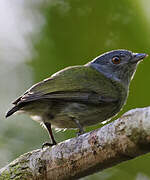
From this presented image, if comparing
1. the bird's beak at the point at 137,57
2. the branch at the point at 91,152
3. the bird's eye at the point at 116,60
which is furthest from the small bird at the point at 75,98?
the branch at the point at 91,152

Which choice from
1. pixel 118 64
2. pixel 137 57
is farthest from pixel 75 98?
pixel 118 64

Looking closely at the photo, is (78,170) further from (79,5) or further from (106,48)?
(79,5)

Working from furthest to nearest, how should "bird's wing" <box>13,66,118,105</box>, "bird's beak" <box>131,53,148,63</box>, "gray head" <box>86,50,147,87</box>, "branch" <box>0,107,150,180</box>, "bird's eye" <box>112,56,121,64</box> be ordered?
"bird's eye" <box>112,56,121,64</box> < "gray head" <box>86,50,147,87</box> < "bird's beak" <box>131,53,148,63</box> < "bird's wing" <box>13,66,118,105</box> < "branch" <box>0,107,150,180</box>

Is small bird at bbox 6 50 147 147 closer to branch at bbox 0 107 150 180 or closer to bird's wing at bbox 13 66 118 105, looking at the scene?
bird's wing at bbox 13 66 118 105

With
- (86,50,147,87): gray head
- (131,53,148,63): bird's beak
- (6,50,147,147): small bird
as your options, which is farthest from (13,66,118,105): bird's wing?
(131,53,148,63): bird's beak

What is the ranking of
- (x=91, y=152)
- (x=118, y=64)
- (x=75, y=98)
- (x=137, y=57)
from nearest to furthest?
(x=91, y=152), (x=75, y=98), (x=137, y=57), (x=118, y=64)

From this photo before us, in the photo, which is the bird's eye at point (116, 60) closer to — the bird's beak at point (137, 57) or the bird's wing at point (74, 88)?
the bird's beak at point (137, 57)

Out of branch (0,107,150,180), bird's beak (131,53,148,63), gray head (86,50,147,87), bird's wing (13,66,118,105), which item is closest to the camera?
branch (0,107,150,180)

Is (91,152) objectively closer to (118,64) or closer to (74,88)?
(74,88)
